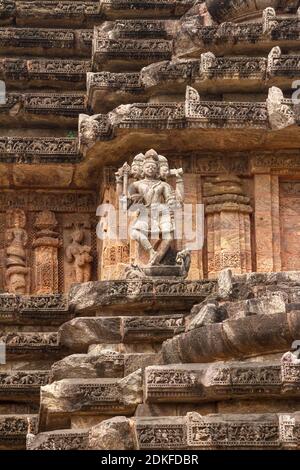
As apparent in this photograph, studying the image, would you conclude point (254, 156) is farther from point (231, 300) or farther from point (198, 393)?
point (198, 393)

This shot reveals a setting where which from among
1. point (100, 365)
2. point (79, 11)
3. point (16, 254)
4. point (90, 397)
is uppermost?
point (79, 11)

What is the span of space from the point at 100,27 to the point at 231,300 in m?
9.24

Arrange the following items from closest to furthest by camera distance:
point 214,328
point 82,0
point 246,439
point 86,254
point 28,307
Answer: point 246,439 < point 214,328 < point 28,307 < point 86,254 < point 82,0

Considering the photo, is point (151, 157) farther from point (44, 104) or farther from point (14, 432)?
point (14, 432)

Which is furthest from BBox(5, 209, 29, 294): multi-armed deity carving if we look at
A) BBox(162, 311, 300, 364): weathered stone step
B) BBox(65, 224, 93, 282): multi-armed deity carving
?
BBox(162, 311, 300, 364): weathered stone step

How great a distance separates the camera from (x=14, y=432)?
101 feet

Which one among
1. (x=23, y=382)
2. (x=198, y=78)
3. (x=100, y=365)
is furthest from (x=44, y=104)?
(x=100, y=365)

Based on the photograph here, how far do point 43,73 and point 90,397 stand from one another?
9767 mm

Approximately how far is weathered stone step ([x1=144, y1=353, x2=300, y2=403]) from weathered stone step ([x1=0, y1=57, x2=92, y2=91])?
34.0ft

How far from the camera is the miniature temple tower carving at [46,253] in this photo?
34344 mm

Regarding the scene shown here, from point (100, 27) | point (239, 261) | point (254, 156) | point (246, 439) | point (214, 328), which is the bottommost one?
point (246, 439)

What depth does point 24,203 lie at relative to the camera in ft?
115

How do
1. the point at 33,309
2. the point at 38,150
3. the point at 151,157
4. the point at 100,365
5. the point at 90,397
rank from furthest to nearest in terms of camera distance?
the point at 38,150 < the point at 151,157 < the point at 33,309 < the point at 100,365 < the point at 90,397
